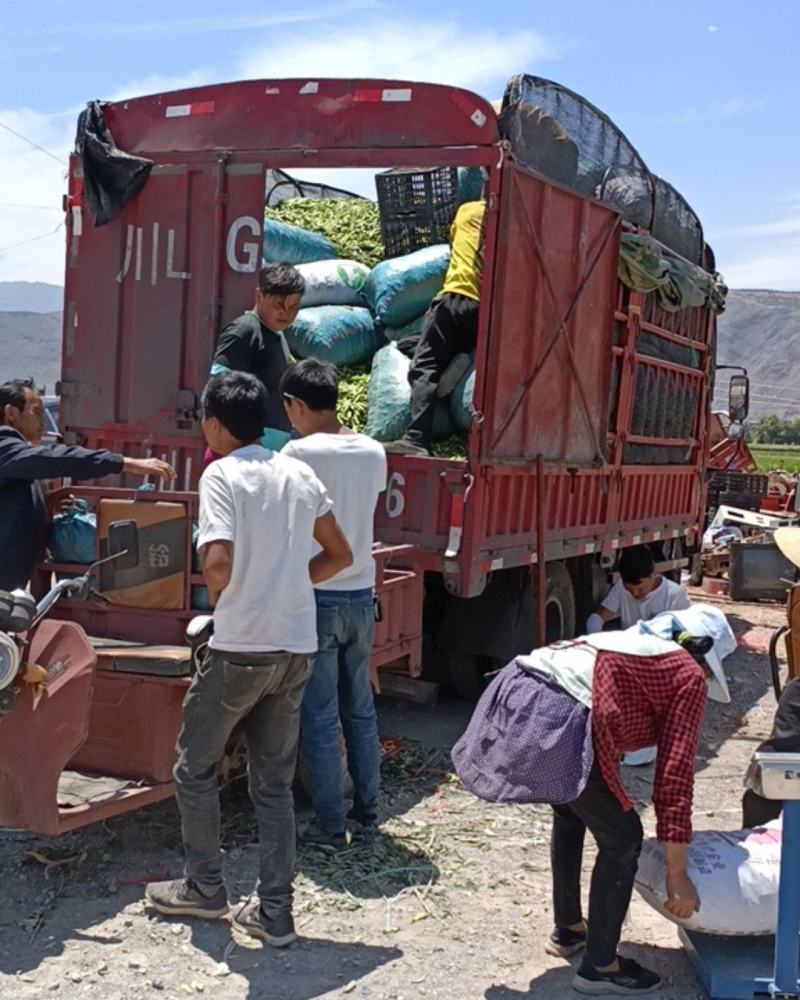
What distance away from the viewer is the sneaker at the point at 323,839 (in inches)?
178

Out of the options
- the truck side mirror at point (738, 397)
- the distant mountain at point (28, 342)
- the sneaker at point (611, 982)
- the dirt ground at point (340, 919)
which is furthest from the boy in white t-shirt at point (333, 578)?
the distant mountain at point (28, 342)

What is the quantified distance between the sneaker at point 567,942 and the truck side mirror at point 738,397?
869cm

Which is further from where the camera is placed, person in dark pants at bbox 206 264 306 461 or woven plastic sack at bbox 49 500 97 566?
person in dark pants at bbox 206 264 306 461

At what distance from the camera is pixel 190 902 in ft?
12.7

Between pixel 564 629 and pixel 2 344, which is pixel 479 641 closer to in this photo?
pixel 564 629

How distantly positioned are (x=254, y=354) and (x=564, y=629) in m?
3.20

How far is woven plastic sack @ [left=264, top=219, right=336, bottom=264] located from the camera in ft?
23.5

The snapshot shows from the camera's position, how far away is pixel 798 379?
119688 millimetres

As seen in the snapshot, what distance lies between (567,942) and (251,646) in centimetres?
137

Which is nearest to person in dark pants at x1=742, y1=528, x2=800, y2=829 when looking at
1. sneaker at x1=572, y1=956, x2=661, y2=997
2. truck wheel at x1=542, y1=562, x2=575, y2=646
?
sneaker at x1=572, y1=956, x2=661, y2=997

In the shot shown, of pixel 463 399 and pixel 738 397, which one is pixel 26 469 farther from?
pixel 738 397

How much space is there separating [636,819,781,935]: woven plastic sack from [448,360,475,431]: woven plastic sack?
2.73 m

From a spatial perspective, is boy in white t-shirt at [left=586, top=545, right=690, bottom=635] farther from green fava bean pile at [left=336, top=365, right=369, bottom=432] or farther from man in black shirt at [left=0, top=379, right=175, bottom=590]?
man in black shirt at [left=0, top=379, right=175, bottom=590]

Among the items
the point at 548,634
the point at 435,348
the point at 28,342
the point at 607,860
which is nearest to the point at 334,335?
the point at 435,348
